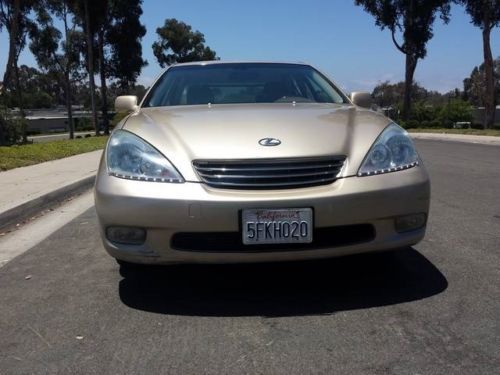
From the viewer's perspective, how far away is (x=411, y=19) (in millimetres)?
33406

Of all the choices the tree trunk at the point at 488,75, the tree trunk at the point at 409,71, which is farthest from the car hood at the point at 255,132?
the tree trunk at the point at 409,71

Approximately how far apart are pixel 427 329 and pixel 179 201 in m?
1.49

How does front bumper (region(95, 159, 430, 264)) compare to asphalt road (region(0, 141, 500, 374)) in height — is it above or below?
above

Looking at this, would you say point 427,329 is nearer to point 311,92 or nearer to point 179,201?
point 179,201

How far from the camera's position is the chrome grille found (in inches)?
135

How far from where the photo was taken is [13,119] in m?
26.4

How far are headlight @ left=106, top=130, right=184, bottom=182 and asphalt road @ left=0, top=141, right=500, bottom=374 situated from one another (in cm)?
78

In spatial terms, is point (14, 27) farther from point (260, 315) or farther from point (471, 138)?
point (260, 315)

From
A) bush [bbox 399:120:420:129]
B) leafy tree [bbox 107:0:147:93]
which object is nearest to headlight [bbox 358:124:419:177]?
bush [bbox 399:120:420:129]

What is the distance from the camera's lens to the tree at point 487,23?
28622 millimetres

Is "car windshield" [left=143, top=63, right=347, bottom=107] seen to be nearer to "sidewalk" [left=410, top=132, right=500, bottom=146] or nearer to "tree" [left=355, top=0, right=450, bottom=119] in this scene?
"sidewalk" [left=410, top=132, right=500, bottom=146]

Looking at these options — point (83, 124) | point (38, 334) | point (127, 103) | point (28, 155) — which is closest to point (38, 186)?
point (127, 103)

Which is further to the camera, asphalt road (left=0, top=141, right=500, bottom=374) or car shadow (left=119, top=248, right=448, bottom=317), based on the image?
car shadow (left=119, top=248, right=448, bottom=317)

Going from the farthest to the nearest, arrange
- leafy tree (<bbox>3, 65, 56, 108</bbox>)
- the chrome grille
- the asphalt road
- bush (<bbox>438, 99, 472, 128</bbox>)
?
leafy tree (<bbox>3, 65, 56, 108</bbox>) → bush (<bbox>438, 99, 472, 128</bbox>) → the chrome grille → the asphalt road
